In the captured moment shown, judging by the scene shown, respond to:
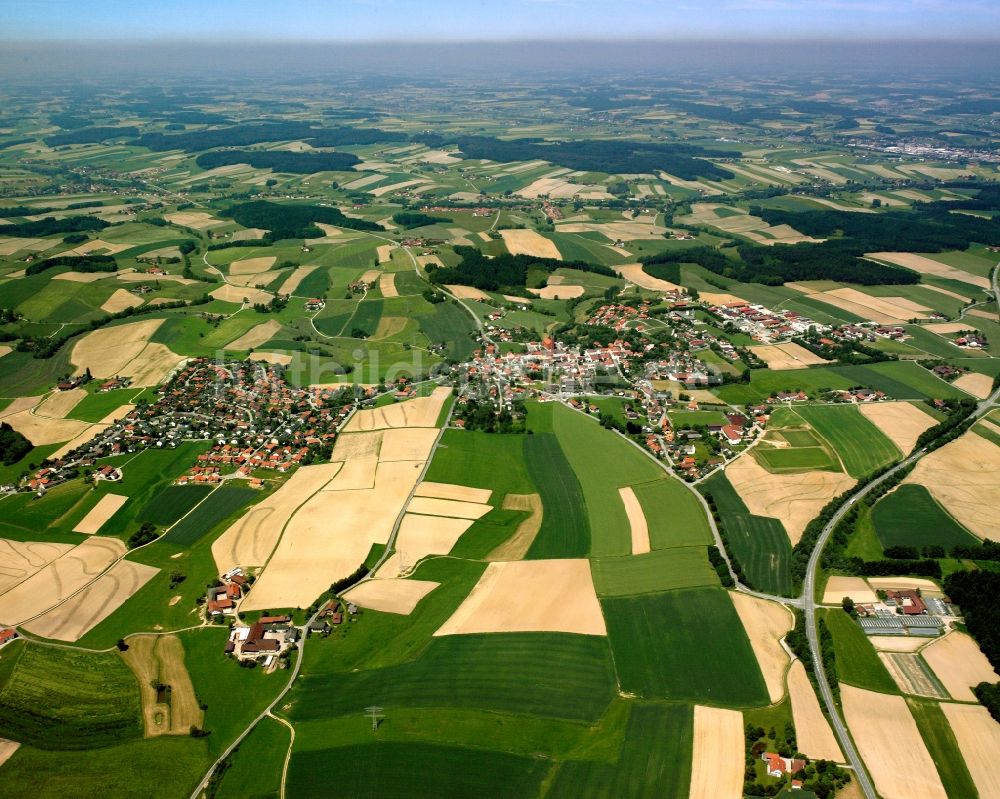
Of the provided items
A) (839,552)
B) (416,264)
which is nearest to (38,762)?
(839,552)

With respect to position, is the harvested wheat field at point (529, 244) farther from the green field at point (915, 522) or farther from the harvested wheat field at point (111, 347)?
the green field at point (915, 522)

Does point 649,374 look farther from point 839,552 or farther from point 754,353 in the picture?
point 839,552

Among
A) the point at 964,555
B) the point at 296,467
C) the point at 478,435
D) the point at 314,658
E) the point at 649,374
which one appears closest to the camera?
the point at 314,658

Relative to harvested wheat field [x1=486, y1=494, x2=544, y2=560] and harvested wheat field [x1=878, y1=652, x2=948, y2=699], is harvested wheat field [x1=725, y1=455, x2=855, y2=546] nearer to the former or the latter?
harvested wheat field [x1=878, y1=652, x2=948, y2=699]

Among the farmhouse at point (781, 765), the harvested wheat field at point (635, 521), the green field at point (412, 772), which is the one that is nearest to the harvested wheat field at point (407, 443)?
the harvested wheat field at point (635, 521)

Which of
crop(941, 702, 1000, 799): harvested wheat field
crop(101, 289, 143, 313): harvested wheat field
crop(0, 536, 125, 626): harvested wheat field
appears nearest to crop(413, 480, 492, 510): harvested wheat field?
crop(0, 536, 125, 626): harvested wheat field

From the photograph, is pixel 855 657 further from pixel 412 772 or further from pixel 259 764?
pixel 259 764

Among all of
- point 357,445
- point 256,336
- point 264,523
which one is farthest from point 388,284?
point 264,523
